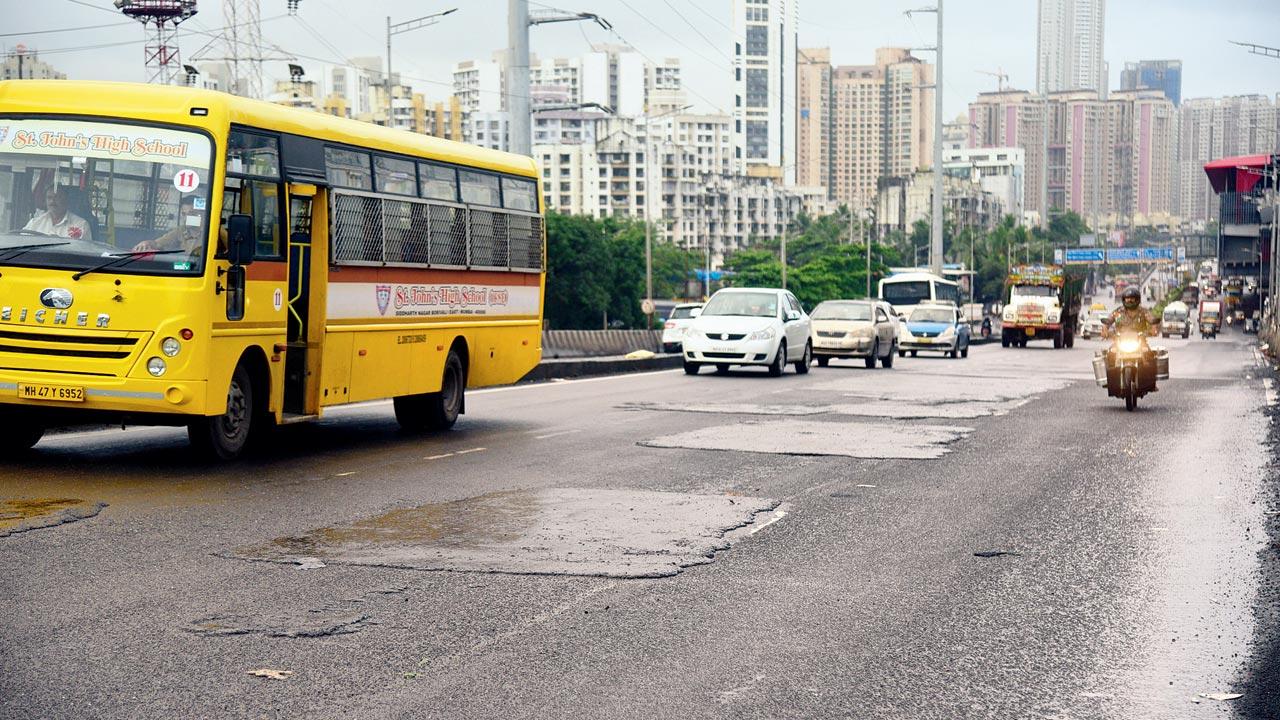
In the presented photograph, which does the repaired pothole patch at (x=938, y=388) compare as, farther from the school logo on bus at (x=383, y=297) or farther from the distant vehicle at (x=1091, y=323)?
the distant vehicle at (x=1091, y=323)

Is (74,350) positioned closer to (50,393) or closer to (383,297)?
(50,393)

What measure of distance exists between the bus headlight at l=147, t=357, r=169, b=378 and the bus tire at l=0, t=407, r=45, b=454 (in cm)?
146

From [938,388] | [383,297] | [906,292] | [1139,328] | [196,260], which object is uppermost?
[196,260]

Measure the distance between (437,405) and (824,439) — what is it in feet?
13.0

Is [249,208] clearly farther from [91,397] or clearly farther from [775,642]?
[775,642]

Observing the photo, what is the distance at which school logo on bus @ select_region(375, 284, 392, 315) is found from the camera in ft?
47.3

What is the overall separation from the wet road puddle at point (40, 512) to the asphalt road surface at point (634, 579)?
4 cm

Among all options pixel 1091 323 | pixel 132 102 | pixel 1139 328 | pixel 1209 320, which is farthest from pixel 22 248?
pixel 1209 320

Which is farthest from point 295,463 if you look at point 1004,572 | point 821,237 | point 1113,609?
point 821,237

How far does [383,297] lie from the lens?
14.5 m

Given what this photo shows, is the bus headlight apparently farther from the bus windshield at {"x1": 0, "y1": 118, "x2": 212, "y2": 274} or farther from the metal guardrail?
the metal guardrail

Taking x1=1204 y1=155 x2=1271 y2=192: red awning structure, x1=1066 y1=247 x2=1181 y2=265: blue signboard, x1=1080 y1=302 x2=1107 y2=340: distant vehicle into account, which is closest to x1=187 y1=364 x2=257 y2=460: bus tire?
x1=1080 y1=302 x2=1107 y2=340: distant vehicle

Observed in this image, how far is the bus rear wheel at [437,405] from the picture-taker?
1619cm

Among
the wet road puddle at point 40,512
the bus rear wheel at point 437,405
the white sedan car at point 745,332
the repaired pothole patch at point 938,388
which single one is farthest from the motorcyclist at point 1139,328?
the wet road puddle at point 40,512
